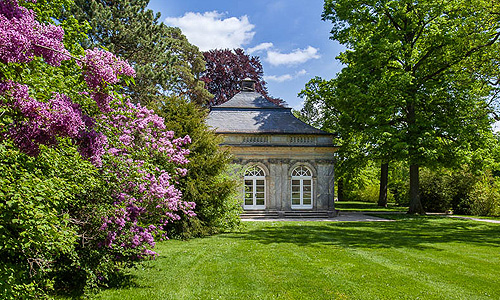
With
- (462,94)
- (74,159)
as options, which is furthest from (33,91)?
(462,94)

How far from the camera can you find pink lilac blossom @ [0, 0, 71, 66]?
A: 4062 millimetres

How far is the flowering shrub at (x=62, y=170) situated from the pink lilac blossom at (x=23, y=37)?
1cm

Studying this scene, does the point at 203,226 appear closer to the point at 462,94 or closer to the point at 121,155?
the point at 121,155

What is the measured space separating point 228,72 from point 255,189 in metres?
19.1

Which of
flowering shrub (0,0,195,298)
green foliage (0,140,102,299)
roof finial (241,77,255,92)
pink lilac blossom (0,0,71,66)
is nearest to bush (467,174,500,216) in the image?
roof finial (241,77,255,92)

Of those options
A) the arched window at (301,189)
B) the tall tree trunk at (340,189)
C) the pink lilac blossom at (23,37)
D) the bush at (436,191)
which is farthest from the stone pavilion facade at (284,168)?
the tall tree trunk at (340,189)

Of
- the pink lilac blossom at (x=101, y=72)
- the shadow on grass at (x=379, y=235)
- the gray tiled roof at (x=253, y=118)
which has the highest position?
the gray tiled roof at (x=253, y=118)

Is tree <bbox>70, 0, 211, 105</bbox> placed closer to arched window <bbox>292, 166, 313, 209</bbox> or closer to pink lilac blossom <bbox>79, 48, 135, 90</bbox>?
arched window <bbox>292, 166, 313, 209</bbox>

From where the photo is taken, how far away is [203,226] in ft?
43.5

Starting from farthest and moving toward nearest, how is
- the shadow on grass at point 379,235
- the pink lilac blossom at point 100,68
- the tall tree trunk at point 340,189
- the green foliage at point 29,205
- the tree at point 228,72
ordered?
the tall tree trunk at point 340,189, the tree at point 228,72, the shadow on grass at point 379,235, the pink lilac blossom at point 100,68, the green foliage at point 29,205

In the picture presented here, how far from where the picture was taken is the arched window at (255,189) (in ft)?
72.5

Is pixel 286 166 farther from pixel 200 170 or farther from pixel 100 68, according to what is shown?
pixel 100 68

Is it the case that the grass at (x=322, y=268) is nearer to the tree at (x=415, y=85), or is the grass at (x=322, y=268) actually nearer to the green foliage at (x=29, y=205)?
the green foliage at (x=29, y=205)

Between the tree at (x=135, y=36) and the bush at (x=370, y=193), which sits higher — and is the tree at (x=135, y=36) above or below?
above
